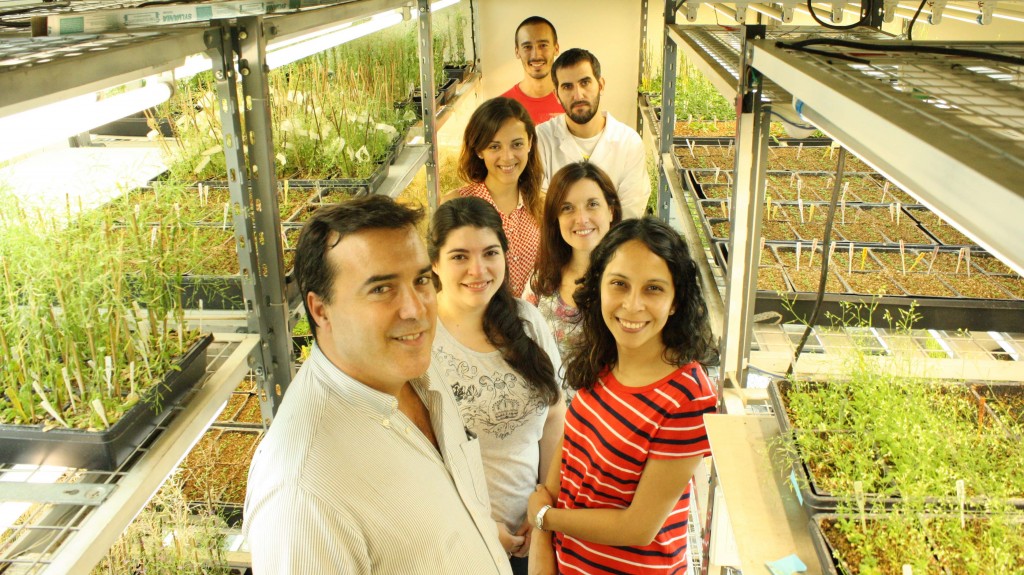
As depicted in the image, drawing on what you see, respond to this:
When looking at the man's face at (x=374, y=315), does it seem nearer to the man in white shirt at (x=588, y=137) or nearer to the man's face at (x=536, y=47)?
the man in white shirt at (x=588, y=137)

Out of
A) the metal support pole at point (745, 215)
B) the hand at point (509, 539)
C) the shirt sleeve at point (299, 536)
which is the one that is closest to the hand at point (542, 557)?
the hand at point (509, 539)

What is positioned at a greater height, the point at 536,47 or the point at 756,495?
the point at 536,47

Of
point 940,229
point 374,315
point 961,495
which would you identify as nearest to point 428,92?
point 940,229

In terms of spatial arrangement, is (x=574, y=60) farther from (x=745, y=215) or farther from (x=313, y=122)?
(x=745, y=215)

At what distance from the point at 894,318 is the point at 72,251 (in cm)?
201

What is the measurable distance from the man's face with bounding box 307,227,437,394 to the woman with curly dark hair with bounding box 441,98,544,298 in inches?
62.0

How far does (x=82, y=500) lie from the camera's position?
1238 mm

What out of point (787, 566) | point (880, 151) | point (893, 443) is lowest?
point (787, 566)

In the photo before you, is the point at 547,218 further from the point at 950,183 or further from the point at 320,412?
the point at 950,183

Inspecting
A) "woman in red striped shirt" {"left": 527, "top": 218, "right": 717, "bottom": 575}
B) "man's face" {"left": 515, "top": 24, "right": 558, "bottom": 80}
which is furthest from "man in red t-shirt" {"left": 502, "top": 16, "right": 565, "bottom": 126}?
"woman in red striped shirt" {"left": 527, "top": 218, "right": 717, "bottom": 575}

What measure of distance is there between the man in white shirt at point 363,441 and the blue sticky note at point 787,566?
562mm

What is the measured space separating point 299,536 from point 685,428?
0.94 meters

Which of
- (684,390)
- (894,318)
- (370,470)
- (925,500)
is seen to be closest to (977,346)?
(894,318)

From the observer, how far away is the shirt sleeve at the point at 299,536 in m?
1.19
